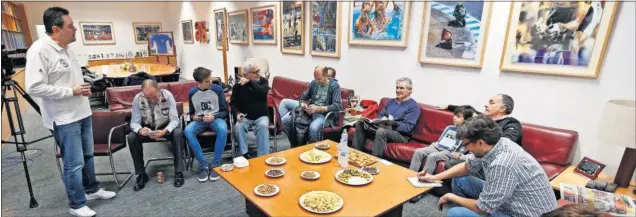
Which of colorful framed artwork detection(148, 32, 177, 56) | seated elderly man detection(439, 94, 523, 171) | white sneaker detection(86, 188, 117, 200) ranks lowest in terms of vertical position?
white sneaker detection(86, 188, 117, 200)

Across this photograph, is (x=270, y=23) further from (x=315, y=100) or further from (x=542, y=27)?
(x=542, y=27)

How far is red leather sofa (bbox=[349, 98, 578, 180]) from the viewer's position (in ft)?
7.90

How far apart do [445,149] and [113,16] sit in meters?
10.1

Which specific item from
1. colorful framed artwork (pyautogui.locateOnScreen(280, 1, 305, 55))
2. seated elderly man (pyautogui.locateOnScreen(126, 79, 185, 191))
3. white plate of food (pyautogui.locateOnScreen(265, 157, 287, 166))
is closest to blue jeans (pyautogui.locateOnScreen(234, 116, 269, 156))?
seated elderly man (pyautogui.locateOnScreen(126, 79, 185, 191))

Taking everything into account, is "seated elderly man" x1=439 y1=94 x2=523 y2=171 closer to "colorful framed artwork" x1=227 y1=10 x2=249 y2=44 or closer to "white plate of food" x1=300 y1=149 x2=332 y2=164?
"white plate of food" x1=300 y1=149 x2=332 y2=164

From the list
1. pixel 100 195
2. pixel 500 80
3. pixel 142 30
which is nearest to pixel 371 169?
pixel 500 80

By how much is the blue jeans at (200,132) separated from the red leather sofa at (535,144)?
1.61 metres

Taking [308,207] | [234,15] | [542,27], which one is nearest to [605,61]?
[542,27]

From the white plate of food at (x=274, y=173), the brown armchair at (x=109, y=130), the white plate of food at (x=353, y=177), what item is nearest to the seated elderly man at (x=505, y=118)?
the white plate of food at (x=353, y=177)

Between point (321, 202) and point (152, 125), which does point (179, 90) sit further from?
point (321, 202)

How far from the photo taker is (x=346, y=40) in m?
4.04

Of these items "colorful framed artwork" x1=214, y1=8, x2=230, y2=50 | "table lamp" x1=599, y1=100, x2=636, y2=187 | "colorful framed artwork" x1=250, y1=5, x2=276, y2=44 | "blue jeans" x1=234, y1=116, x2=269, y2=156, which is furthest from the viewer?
"colorful framed artwork" x1=214, y1=8, x2=230, y2=50

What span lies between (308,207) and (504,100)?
1.83 meters

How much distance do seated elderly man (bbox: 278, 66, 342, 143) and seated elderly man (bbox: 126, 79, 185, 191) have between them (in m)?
1.19
